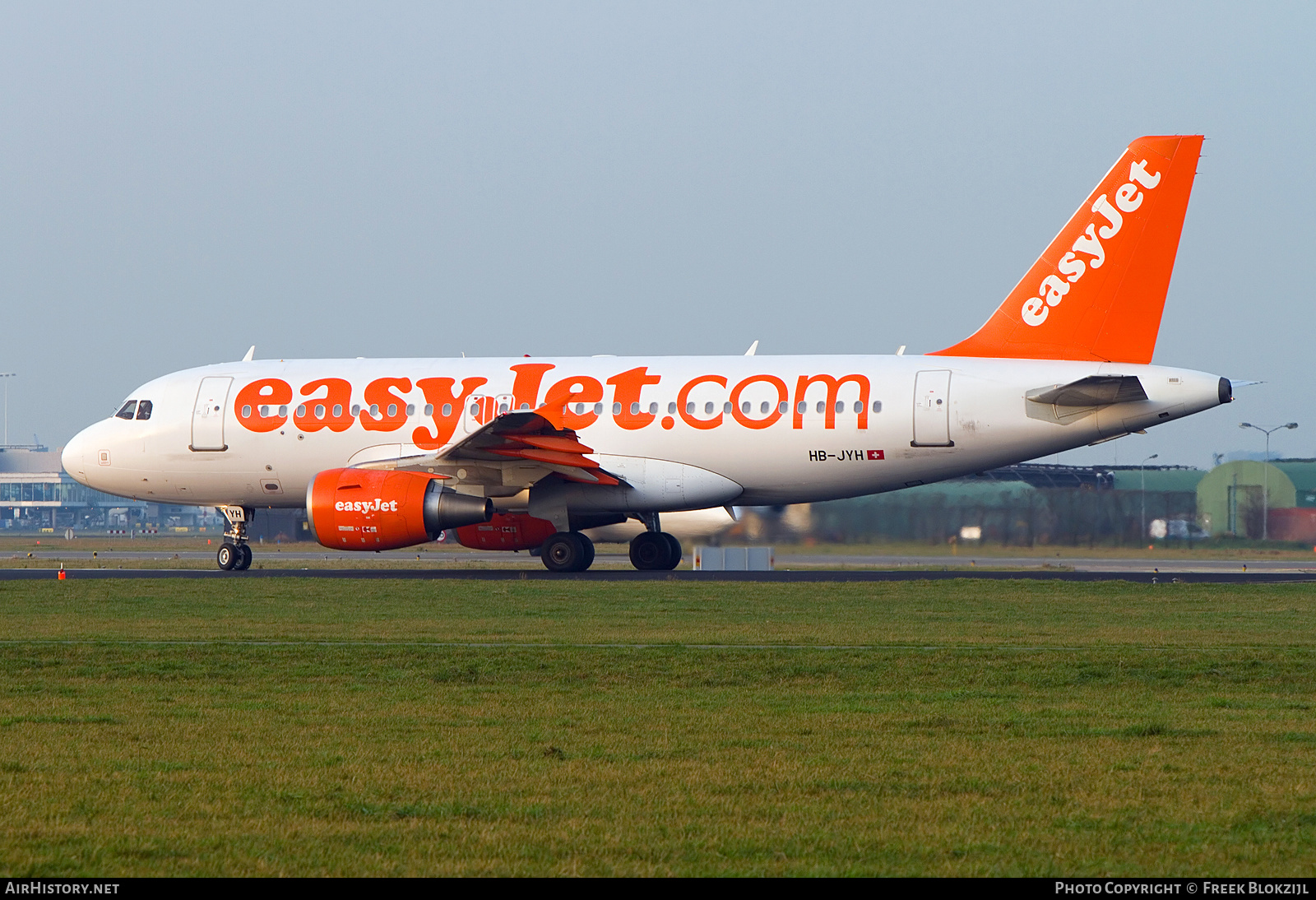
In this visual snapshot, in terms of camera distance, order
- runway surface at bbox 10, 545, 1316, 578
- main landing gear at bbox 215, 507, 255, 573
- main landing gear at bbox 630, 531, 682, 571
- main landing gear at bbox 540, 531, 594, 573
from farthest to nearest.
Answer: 1. runway surface at bbox 10, 545, 1316, 578
2. main landing gear at bbox 215, 507, 255, 573
3. main landing gear at bbox 630, 531, 682, 571
4. main landing gear at bbox 540, 531, 594, 573

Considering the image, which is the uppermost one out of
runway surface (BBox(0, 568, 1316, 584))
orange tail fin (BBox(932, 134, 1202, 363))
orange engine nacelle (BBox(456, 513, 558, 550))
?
orange tail fin (BBox(932, 134, 1202, 363))

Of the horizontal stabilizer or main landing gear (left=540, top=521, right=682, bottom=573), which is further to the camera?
main landing gear (left=540, top=521, right=682, bottom=573)

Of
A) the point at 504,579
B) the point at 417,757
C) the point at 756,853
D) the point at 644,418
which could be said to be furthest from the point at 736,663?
the point at 644,418

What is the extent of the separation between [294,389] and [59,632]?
14.8m

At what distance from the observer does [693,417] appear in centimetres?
2916

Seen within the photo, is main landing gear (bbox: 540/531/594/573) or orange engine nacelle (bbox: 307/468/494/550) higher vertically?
orange engine nacelle (bbox: 307/468/494/550)

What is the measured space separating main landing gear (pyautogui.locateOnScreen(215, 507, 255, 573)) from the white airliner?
3.73ft

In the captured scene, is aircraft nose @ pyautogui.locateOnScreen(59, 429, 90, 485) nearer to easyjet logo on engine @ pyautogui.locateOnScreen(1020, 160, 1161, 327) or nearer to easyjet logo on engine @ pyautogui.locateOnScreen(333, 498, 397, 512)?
easyjet logo on engine @ pyautogui.locateOnScreen(333, 498, 397, 512)

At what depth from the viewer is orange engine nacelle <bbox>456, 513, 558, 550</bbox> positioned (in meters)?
30.7

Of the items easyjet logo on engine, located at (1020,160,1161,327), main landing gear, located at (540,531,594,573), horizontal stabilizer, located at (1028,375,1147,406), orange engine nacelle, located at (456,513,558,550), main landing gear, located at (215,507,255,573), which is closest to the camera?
horizontal stabilizer, located at (1028,375,1147,406)

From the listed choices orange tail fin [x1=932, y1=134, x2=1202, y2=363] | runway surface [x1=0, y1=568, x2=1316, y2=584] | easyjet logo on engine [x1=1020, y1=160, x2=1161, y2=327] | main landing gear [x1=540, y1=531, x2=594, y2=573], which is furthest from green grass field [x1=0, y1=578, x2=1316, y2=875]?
main landing gear [x1=540, y1=531, x2=594, y2=573]

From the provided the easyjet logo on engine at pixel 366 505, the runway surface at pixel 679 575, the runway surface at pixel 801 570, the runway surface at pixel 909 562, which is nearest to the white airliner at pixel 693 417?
the easyjet logo on engine at pixel 366 505

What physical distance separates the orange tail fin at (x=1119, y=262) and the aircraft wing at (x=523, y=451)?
28.2 feet

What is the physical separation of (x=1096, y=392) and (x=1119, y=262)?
2.79 m
